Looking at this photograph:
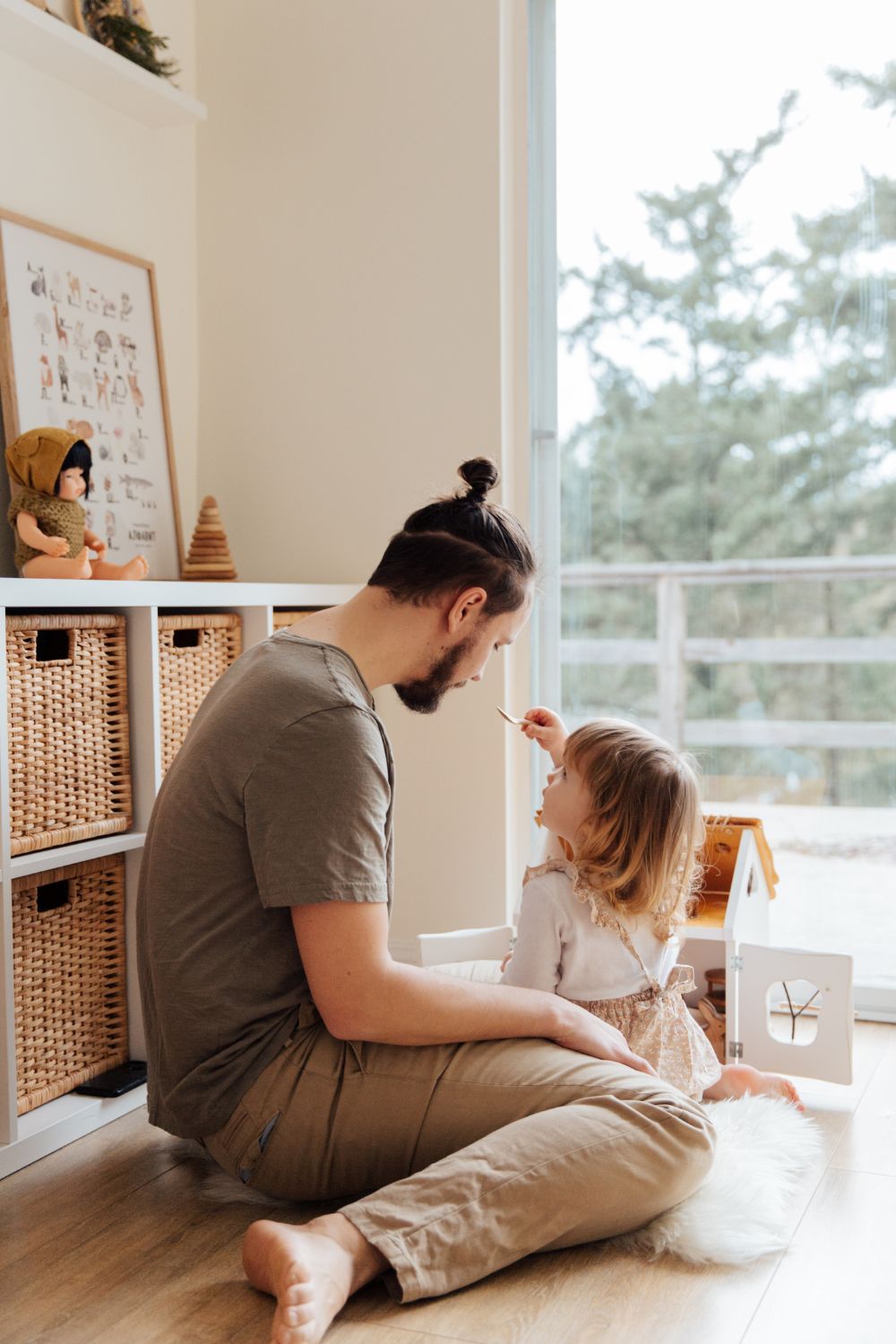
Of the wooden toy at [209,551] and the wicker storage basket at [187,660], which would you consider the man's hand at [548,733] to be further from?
the wooden toy at [209,551]

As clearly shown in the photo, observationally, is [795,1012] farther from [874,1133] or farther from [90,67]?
[90,67]

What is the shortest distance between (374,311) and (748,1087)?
1.66 metres

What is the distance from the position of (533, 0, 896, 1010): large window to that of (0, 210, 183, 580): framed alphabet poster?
0.79 meters

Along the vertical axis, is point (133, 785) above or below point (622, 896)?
above

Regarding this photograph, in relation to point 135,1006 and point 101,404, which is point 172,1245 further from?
point 101,404

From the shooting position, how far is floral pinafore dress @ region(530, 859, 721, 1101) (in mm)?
1783

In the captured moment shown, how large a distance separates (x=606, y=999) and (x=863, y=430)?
4.08 ft

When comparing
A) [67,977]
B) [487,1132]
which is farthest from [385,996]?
[67,977]

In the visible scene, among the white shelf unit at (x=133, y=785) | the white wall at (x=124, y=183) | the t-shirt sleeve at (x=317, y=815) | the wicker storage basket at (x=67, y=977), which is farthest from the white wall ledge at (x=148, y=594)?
the t-shirt sleeve at (x=317, y=815)

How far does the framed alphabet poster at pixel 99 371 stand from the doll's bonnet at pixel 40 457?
158 millimetres

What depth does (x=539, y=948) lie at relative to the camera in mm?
1785

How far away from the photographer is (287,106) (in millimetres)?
2752

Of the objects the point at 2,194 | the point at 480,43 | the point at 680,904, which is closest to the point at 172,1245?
the point at 680,904

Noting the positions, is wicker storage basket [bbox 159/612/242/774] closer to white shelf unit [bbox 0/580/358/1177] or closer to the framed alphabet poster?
white shelf unit [bbox 0/580/358/1177]
